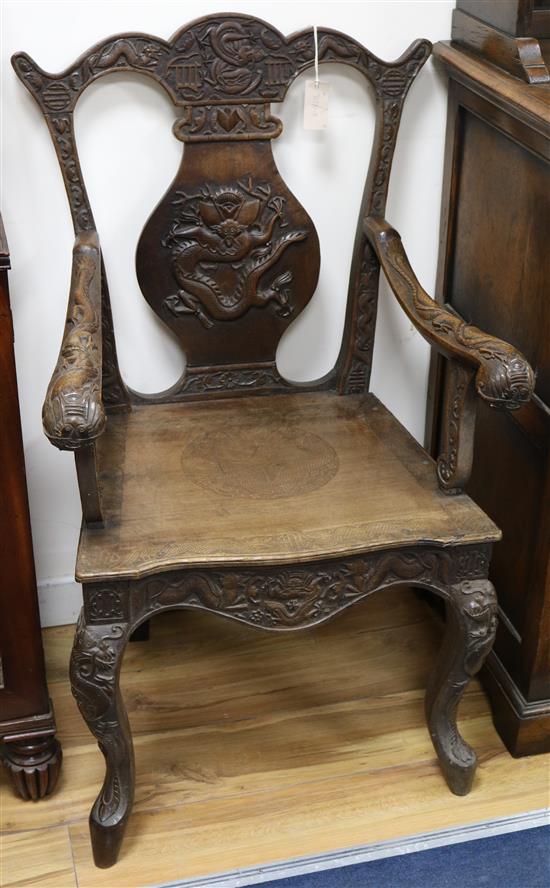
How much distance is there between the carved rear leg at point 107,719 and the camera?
1516 millimetres

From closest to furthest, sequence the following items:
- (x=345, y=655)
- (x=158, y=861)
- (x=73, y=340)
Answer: (x=73, y=340), (x=158, y=861), (x=345, y=655)

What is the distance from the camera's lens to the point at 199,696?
6.52ft

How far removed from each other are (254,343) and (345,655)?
63cm

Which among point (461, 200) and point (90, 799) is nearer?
point (90, 799)

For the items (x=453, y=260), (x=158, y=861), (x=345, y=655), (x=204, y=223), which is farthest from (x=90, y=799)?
(x=453, y=260)

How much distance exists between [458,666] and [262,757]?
40 centimetres

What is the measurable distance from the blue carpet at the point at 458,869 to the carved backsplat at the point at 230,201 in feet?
2.57

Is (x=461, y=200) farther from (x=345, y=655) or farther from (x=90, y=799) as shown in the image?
(x=90, y=799)

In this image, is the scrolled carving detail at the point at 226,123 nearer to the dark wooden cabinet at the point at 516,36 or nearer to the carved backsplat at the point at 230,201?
the carved backsplat at the point at 230,201

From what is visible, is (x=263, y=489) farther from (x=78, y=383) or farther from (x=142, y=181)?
(x=142, y=181)

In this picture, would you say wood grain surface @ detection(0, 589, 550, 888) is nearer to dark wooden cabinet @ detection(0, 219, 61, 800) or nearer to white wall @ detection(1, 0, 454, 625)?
dark wooden cabinet @ detection(0, 219, 61, 800)

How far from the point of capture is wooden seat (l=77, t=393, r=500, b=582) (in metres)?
1.52

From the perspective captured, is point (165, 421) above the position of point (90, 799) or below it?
above

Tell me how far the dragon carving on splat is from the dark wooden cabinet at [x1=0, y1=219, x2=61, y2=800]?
0.37 meters
